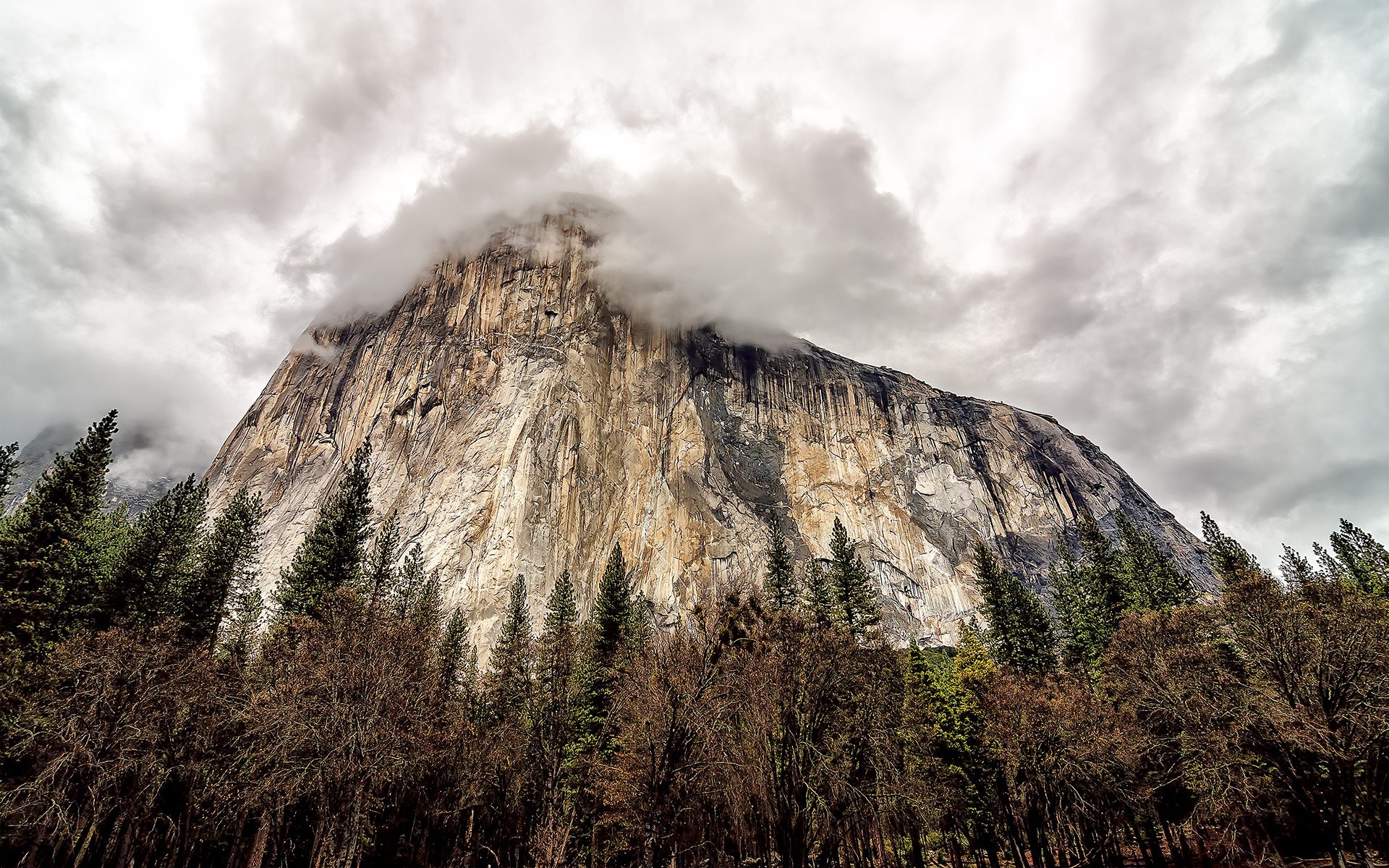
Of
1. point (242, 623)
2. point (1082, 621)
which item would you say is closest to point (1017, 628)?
point (1082, 621)

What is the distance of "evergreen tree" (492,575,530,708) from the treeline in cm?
41

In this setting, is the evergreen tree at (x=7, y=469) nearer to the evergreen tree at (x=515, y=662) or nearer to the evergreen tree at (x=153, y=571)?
the evergreen tree at (x=153, y=571)

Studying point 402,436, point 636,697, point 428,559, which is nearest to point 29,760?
point 636,697

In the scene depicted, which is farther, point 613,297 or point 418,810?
point 613,297

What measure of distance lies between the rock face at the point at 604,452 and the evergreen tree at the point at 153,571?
39393 mm

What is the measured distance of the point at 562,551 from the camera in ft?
286

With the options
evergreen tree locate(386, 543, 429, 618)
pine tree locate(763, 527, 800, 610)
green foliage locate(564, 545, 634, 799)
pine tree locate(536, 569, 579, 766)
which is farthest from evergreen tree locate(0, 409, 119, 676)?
pine tree locate(763, 527, 800, 610)

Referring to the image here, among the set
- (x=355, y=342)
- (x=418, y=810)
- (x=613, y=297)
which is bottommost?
(x=418, y=810)

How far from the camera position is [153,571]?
34.5 m

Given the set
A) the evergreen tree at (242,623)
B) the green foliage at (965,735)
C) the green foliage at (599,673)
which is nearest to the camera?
the green foliage at (599,673)

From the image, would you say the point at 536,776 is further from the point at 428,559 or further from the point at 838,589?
the point at 428,559

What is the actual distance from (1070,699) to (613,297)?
105763 mm

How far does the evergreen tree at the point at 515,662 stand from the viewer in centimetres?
3000

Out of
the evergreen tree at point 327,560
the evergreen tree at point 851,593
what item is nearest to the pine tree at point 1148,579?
the evergreen tree at point 851,593
